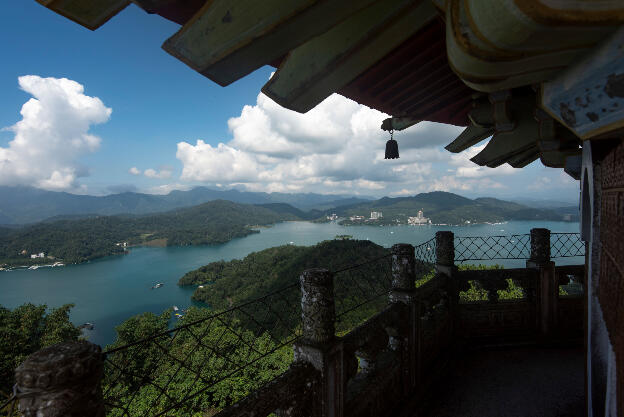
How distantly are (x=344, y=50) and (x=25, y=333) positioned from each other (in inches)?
1469

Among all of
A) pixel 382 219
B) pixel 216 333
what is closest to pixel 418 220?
pixel 382 219

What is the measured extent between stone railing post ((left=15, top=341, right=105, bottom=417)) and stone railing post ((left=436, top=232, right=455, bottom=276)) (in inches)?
195

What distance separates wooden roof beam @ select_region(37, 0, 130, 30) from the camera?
3.34 ft

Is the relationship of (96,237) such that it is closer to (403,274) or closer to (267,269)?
(267,269)

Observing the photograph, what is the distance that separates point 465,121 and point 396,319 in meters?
2.67

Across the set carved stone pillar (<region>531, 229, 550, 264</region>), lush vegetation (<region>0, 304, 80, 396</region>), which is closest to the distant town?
lush vegetation (<region>0, 304, 80, 396</region>)

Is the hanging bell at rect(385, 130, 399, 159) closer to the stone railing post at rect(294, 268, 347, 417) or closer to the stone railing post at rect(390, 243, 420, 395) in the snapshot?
the stone railing post at rect(390, 243, 420, 395)

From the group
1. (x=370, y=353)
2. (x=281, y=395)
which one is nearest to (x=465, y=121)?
(x=370, y=353)

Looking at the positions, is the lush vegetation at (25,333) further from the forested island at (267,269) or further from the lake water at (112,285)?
the forested island at (267,269)

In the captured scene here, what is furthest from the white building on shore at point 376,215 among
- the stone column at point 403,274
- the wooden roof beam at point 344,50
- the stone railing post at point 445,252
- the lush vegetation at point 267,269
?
the wooden roof beam at point 344,50

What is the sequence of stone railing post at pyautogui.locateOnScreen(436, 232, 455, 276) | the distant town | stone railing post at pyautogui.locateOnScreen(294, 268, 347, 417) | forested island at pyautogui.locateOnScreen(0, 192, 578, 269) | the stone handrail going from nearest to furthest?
the stone handrail
stone railing post at pyautogui.locateOnScreen(294, 268, 347, 417)
stone railing post at pyautogui.locateOnScreen(436, 232, 455, 276)
forested island at pyautogui.locateOnScreen(0, 192, 578, 269)
the distant town

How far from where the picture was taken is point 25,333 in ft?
85.6

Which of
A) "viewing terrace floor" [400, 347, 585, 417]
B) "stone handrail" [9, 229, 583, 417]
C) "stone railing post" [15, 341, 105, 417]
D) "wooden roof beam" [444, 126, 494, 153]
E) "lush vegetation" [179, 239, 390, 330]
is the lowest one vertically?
"lush vegetation" [179, 239, 390, 330]

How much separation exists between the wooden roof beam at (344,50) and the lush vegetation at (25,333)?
32405 mm
